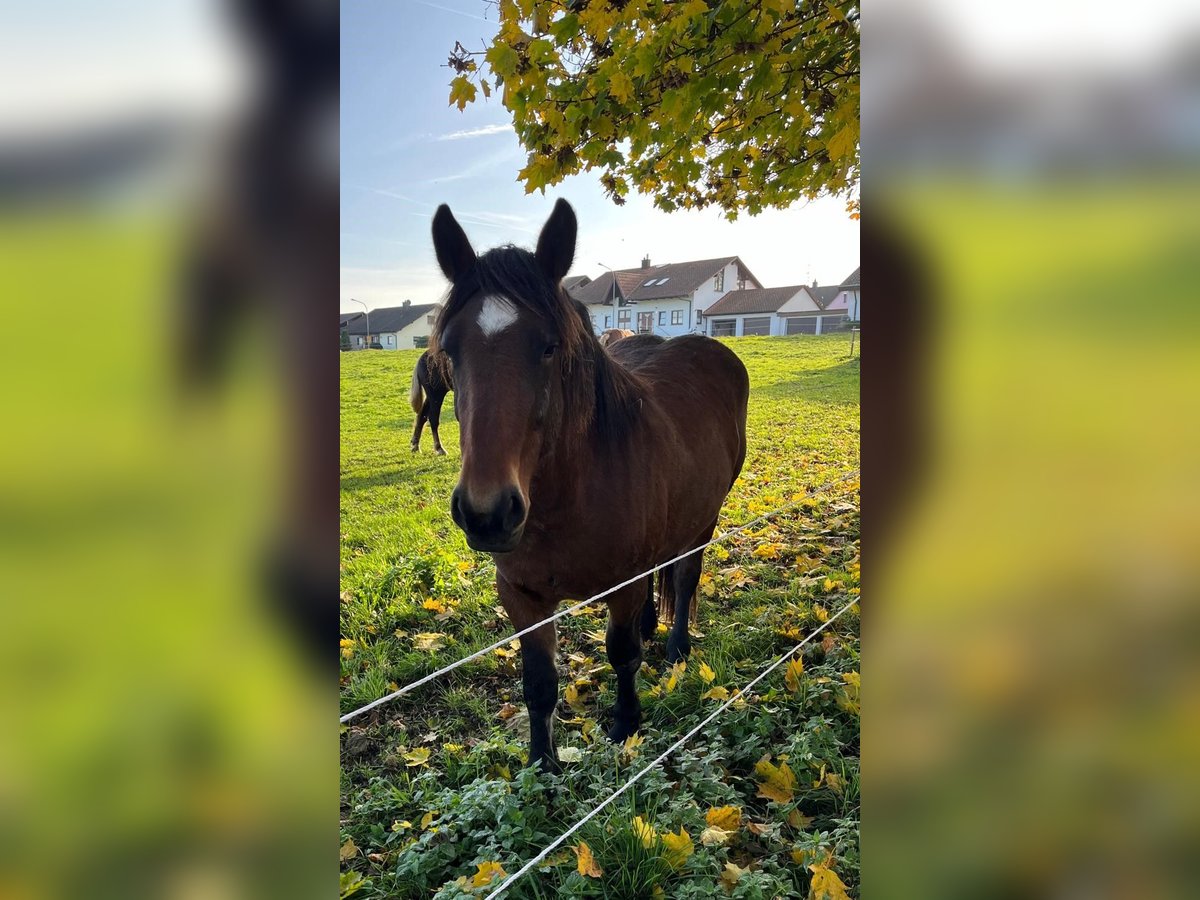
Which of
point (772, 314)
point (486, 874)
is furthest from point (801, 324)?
point (486, 874)

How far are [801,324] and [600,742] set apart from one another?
23.0 m

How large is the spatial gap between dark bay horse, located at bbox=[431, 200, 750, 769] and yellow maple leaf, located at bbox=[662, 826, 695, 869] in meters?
0.73

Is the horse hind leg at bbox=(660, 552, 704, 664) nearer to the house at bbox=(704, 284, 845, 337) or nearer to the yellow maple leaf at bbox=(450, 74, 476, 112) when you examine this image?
the yellow maple leaf at bbox=(450, 74, 476, 112)

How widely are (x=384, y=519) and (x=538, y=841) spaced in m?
4.07

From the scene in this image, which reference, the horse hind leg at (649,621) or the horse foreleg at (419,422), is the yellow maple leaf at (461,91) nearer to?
the horse hind leg at (649,621)

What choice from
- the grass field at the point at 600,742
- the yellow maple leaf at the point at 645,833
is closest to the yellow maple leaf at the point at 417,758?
the grass field at the point at 600,742

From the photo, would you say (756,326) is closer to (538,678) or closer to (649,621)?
(649,621)

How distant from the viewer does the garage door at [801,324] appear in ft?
76.9

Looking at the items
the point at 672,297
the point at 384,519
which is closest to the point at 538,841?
the point at 384,519

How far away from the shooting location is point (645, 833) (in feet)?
7.06

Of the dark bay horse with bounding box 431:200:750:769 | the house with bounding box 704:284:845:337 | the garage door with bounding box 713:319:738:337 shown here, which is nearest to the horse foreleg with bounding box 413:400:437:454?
the dark bay horse with bounding box 431:200:750:769
